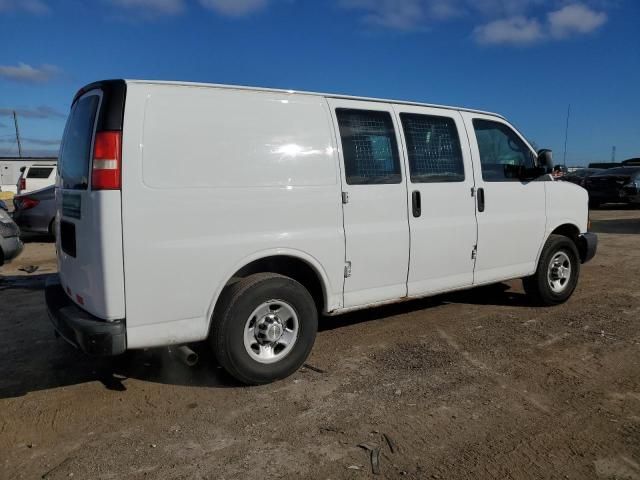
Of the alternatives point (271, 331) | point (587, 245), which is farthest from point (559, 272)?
Answer: point (271, 331)

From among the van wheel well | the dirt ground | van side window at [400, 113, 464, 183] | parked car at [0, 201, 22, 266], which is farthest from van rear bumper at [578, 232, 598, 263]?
parked car at [0, 201, 22, 266]

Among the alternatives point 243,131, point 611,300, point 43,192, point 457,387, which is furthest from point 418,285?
point 43,192

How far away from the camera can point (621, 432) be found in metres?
3.22

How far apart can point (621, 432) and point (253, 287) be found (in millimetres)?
2522

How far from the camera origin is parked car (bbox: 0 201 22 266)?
746cm

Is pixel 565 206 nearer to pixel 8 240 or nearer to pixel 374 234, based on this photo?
pixel 374 234

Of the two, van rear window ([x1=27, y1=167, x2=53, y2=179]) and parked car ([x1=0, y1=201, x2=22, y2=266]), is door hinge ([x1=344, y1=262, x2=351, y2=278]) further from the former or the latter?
van rear window ([x1=27, y1=167, x2=53, y2=179])

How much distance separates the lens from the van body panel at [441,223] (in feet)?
15.2

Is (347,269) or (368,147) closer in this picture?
(347,269)

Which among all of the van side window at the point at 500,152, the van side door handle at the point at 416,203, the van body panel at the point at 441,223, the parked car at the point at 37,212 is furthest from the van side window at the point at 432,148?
the parked car at the point at 37,212

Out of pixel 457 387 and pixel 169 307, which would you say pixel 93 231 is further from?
pixel 457 387

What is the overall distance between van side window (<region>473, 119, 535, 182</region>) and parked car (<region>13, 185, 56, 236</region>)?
9007mm

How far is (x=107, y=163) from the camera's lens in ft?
10.5

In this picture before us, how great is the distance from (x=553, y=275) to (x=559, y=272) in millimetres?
85
